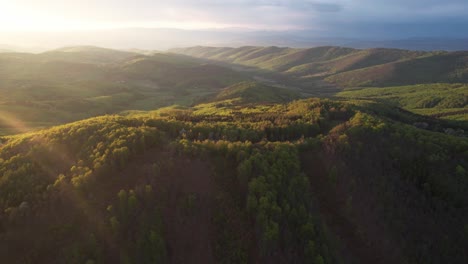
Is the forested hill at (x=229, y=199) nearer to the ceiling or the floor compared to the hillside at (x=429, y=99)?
nearer to the ceiling

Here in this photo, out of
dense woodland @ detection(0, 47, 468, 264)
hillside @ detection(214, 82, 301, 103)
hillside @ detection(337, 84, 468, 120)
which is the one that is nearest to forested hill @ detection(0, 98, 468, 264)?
dense woodland @ detection(0, 47, 468, 264)

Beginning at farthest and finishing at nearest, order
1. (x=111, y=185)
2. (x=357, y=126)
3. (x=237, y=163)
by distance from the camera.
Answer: (x=357, y=126) < (x=237, y=163) < (x=111, y=185)

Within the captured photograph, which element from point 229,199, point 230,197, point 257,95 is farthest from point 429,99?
point 229,199

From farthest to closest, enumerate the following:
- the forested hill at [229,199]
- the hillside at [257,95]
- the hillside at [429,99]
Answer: the hillside at [257,95]
the hillside at [429,99]
the forested hill at [229,199]

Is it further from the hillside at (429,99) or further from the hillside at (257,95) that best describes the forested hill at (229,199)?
the hillside at (429,99)

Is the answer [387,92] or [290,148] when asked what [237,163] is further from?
[387,92]

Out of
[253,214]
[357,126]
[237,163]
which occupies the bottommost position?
[253,214]

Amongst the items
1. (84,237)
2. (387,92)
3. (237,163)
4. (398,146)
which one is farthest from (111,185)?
(387,92)

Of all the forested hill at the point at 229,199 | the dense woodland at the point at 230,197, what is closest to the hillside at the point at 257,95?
the dense woodland at the point at 230,197
